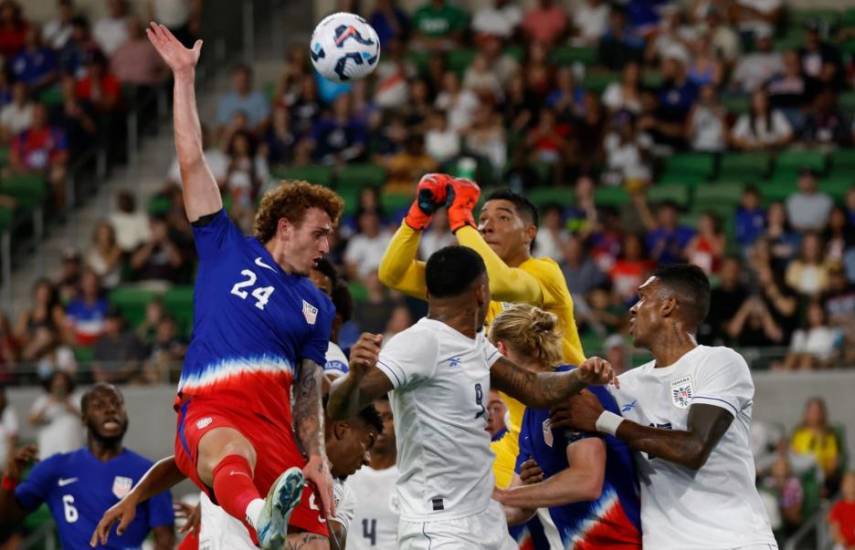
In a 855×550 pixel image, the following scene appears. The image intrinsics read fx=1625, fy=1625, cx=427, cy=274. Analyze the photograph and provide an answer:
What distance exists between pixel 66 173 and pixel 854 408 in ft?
34.7

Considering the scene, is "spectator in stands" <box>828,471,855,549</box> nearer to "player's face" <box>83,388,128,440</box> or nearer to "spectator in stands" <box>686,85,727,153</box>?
"spectator in stands" <box>686,85,727,153</box>

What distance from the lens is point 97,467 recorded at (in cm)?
1032

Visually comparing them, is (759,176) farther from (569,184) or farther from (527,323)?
(527,323)

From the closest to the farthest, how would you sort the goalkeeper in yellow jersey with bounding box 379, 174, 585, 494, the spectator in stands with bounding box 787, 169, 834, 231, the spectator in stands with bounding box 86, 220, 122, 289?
the goalkeeper in yellow jersey with bounding box 379, 174, 585, 494
the spectator in stands with bounding box 787, 169, 834, 231
the spectator in stands with bounding box 86, 220, 122, 289

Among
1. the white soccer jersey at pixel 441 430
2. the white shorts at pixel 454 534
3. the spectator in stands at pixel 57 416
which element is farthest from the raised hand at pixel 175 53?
the spectator in stands at pixel 57 416

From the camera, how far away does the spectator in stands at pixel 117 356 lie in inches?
677

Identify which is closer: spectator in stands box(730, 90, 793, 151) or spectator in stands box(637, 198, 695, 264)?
spectator in stands box(637, 198, 695, 264)

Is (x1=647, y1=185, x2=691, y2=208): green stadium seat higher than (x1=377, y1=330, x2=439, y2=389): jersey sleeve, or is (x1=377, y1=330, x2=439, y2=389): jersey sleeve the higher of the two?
(x1=647, y1=185, x2=691, y2=208): green stadium seat

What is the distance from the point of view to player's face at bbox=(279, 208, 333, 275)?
7.82 meters

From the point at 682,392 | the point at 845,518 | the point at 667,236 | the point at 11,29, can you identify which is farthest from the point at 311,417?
the point at 11,29


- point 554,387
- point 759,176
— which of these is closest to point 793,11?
point 759,176

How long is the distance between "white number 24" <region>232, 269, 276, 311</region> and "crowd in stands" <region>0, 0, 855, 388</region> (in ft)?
26.4

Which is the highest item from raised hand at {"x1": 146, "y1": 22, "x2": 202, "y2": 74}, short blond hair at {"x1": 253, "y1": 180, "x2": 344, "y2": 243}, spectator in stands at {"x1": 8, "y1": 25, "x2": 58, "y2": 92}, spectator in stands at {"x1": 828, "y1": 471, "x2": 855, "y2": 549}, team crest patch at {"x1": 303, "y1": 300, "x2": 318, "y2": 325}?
spectator in stands at {"x1": 8, "y1": 25, "x2": 58, "y2": 92}

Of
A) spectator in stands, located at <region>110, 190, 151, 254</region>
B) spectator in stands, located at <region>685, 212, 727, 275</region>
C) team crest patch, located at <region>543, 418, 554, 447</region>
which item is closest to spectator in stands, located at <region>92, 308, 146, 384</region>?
spectator in stands, located at <region>110, 190, 151, 254</region>
